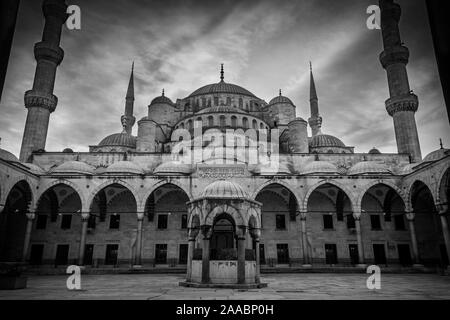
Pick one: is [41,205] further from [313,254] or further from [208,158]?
[313,254]

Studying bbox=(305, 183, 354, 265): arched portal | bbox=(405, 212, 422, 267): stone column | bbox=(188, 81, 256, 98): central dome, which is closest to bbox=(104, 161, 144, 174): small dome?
bbox=(305, 183, 354, 265): arched portal

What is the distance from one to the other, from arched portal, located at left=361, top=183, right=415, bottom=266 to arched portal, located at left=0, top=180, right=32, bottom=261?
69.5ft

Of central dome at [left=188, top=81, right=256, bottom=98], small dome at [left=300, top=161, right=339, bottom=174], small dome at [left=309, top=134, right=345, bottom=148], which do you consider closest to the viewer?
small dome at [left=300, top=161, right=339, bottom=174]

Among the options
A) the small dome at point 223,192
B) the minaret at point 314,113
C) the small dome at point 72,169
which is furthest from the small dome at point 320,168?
the small dome at point 72,169

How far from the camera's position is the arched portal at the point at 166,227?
1961cm

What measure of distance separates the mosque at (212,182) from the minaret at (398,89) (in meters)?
0.07

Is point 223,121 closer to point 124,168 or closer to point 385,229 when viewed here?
point 124,168

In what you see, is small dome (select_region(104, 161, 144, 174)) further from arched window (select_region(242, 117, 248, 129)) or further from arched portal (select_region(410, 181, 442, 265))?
arched portal (select_region(410, 181, 442, 265))

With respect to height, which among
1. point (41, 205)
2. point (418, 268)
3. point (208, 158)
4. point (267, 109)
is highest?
point (267, 109)

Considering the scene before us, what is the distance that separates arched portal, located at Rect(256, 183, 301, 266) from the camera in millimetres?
19688

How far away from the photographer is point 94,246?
19859mm
